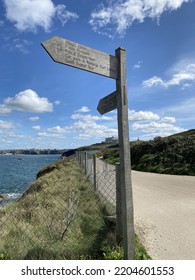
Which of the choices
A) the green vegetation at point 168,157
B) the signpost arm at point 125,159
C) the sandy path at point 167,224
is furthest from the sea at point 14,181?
the green vegetation at point 168,157

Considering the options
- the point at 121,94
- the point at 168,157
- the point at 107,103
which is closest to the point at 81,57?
the point at 121,94

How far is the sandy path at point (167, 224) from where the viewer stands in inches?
216

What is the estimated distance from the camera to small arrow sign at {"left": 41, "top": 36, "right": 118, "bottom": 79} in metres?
3.88

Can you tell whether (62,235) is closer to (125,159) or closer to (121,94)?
(125,159)

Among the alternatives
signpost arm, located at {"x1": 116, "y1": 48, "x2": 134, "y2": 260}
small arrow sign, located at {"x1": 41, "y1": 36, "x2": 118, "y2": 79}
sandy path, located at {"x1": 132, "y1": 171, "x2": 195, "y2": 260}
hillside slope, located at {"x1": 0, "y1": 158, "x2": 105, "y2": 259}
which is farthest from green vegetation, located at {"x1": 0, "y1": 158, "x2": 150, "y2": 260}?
small arrow sign, located at {"x1": 41, "y1": 36, "x2": 118, "y2": 79}

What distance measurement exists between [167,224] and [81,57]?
4.59 meters

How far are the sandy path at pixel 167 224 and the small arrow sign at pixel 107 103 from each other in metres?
2.50

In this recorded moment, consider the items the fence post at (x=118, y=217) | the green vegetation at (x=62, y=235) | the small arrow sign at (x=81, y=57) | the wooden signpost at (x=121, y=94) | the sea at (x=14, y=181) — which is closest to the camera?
the small arrow sign at (x=81, y=57)

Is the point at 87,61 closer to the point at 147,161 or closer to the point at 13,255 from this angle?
the point at 13,255

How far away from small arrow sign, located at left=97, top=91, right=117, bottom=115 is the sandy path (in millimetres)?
2499

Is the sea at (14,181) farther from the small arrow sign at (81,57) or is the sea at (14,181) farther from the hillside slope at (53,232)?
the small arrow sign at (81,57)

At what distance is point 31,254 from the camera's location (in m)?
4.66

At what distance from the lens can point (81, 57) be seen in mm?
4102
